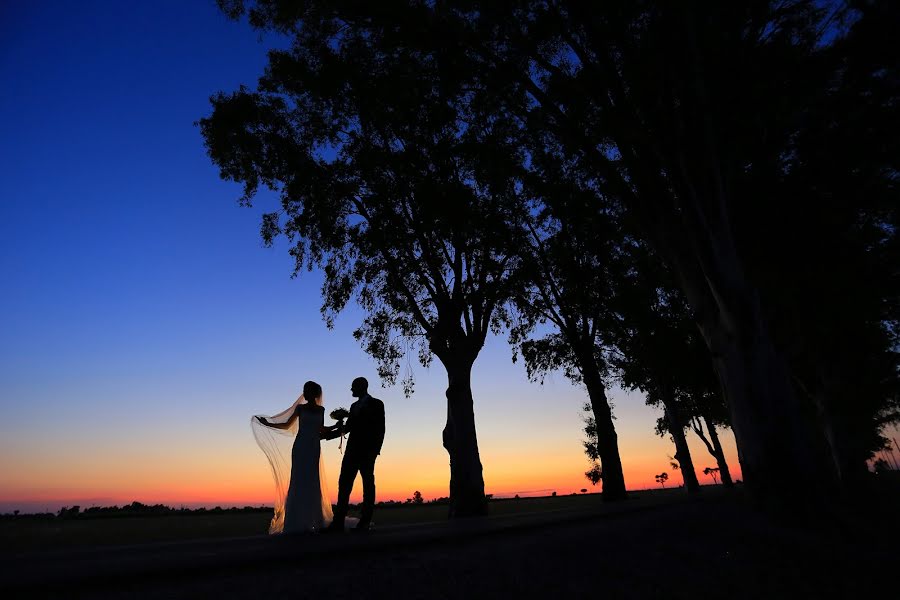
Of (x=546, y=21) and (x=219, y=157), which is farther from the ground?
(x=219, y=157)

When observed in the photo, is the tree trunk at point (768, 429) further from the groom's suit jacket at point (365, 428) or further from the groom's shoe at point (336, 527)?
the groom's shoe at point (336, 527)

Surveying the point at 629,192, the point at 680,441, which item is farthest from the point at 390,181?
the point at 680,441

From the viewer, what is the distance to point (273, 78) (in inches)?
639

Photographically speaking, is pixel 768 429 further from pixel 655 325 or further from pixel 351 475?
pixel 655 325

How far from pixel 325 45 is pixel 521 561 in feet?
51.9

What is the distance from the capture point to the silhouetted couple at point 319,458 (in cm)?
870

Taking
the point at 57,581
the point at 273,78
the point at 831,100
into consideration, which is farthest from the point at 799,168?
the point at 57,581

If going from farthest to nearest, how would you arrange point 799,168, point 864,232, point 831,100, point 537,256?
point 537,256, point 864,232, point 799,168, point 831,100

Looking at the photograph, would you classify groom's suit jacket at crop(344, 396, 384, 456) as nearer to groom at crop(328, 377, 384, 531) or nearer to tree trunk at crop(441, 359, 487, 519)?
groom at crop(328, 377, 384, 531)

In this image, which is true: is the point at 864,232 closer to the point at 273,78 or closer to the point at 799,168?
the point at 799,168

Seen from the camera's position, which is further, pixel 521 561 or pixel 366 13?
pixel 366 13

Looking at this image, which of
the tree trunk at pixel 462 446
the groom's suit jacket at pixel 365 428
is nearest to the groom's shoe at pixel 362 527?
the groom's suit jacket at pixel 365 428

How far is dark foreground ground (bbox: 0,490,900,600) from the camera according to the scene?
13.1 feet

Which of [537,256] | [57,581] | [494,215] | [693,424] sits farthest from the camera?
[693,424]
